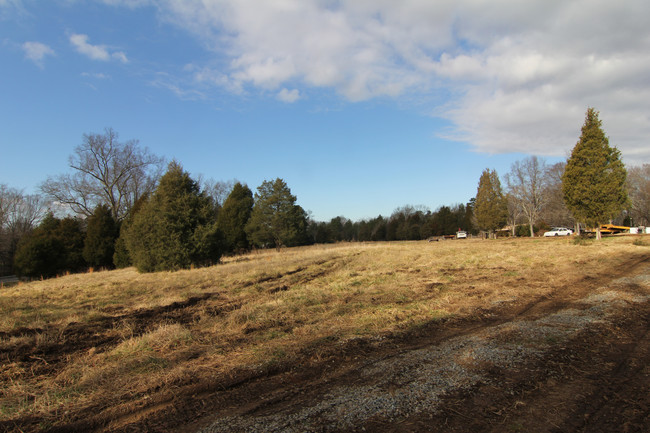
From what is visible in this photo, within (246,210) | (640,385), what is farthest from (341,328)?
(246,210)

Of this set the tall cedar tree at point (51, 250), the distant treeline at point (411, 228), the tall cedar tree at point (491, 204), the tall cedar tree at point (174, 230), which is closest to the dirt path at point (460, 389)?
the tall cedar tree at point (174, 230)

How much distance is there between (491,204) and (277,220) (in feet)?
96.0

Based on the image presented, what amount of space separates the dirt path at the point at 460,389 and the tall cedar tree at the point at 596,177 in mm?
25140

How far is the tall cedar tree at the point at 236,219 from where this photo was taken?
36.4 m

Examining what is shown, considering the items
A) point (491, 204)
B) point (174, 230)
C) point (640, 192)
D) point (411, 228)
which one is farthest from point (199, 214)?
point (640, 192)

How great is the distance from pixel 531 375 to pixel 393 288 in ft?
21.6

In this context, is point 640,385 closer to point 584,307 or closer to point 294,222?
point 584,307

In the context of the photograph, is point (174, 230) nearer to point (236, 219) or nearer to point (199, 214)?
point (199, 214)

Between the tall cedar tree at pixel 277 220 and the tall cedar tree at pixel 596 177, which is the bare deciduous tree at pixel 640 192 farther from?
the tall cedar tree at pixel 277 220

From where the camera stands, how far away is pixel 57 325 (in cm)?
733

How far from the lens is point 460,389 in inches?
143

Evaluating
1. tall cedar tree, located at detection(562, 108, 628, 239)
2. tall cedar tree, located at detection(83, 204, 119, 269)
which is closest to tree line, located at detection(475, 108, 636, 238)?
tall cedar tree, located at detection(562, 108, 628, 239)

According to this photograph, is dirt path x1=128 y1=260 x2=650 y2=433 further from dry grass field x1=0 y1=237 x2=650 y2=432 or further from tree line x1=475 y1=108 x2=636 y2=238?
tree line x1=475 y1=108 x2=636 y2=238

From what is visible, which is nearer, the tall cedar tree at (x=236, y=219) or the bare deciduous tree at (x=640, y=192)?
the tall cedar tree at (x=236, y=219)
